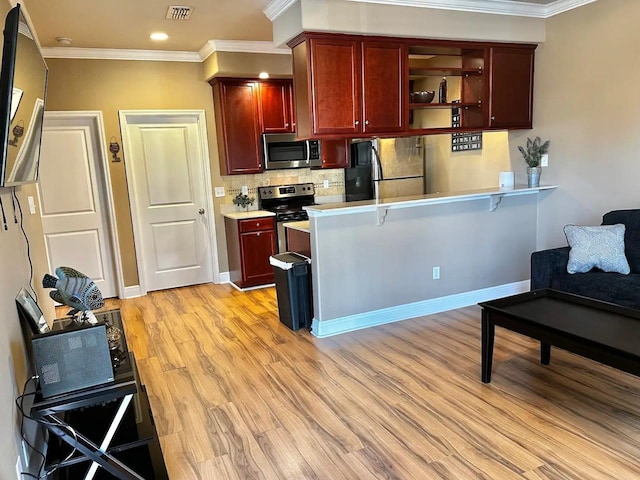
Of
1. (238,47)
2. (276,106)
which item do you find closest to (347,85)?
(238,47)

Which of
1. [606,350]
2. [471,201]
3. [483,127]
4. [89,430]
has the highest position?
[483,127]

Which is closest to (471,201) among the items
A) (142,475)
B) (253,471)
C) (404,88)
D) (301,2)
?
(404,88)

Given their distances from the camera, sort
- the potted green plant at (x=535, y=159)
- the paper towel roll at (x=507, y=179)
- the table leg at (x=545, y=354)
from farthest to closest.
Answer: the paper towel roll at (x=507, y=179)
the potted green plant at (x=535, y=159)
the table leg at (x=545, y=354)

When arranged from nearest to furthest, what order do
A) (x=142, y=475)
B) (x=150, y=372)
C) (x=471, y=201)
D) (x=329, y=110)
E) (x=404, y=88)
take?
(x=142, y=475)
(x=150, y=372)
(x=329, y=110)
(x=404, y=88)
(x=471, y=201)

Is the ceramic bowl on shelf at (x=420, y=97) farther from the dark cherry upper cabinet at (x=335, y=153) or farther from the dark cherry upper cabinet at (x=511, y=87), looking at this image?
the dark cherry upper cabinet at (x=335, y=153)

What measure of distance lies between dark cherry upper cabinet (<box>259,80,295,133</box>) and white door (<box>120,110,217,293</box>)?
0.75 meters

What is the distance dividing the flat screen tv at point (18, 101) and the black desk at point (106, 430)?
887 millimetres

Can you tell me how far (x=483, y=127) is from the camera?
4.44m

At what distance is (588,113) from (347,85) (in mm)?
2170

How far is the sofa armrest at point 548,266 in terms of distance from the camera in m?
3.62

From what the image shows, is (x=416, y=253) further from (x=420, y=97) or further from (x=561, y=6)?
(x=561, y=6)

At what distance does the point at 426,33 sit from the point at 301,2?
1143mm

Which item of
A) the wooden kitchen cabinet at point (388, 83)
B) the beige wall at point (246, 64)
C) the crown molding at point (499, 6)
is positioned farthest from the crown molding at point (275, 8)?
the beige wall at point (246, 64)

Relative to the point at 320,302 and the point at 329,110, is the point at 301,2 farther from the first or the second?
the point at 320,302
